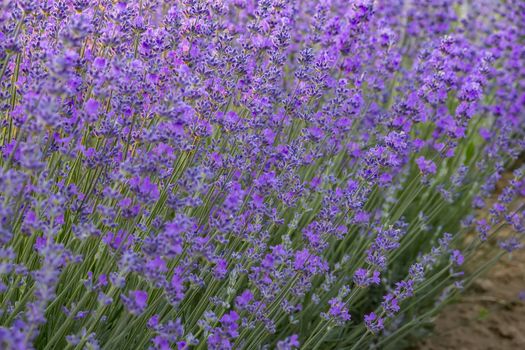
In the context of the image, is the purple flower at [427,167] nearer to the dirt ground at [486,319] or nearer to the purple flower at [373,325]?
the purple flower at [373,325]

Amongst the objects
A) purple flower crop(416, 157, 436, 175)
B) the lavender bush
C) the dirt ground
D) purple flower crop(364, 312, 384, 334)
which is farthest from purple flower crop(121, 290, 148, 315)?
the dirt ground

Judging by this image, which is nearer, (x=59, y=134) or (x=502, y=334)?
(x=59, y=134)

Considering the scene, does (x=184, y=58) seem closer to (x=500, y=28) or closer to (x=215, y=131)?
(x=215, y=131)

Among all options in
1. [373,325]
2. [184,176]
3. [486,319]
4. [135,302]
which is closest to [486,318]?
[486,319]

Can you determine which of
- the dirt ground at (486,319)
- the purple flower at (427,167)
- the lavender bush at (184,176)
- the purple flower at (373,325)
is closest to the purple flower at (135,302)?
the lavender bush at (184,176)

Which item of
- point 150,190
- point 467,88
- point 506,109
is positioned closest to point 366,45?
point 467,88

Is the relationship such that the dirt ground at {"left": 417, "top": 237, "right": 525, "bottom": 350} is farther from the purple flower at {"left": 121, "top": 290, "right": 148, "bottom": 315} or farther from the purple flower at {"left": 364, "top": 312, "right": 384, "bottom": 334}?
the purple flower at {"left": 121, "top": 290, "right": 148, "bottom": 315}
